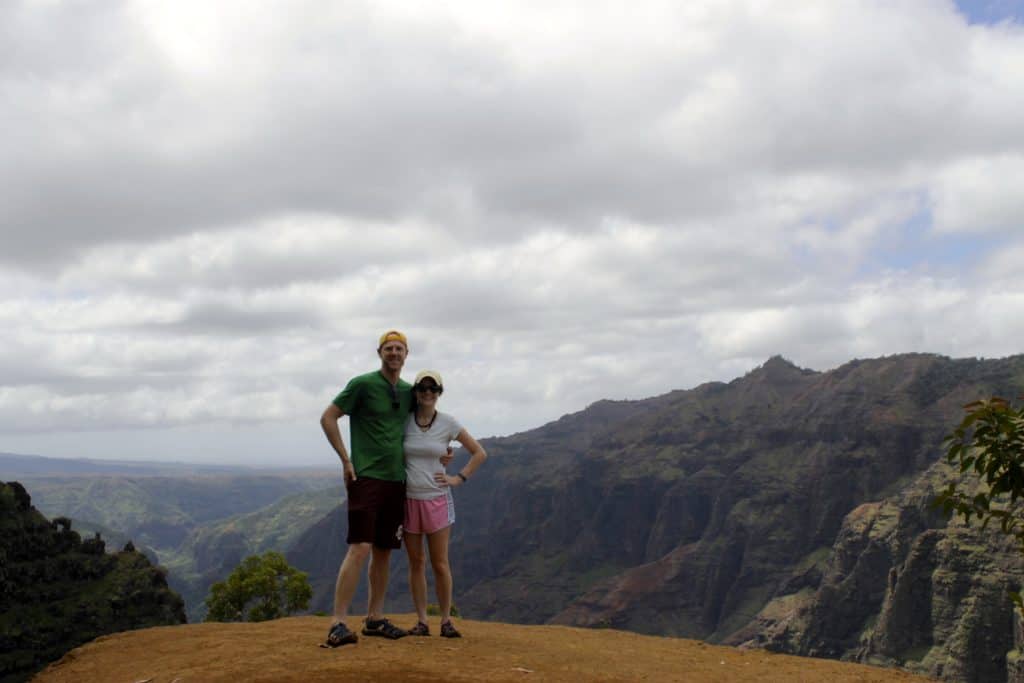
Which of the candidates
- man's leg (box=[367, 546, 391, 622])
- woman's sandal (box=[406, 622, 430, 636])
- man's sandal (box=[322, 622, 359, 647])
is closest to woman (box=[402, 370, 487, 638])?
man's leg (box=[367, 546, 391, 622])

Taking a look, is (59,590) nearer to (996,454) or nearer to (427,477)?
(427,477)

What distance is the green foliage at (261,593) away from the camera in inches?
2039

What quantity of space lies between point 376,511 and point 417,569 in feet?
4.36

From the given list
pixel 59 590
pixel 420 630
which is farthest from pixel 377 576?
pixel 59 590

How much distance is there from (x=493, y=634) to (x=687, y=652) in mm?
3632

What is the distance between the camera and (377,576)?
1273 cm

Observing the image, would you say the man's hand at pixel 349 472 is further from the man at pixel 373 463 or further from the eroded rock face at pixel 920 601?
the eroded rock face at pixel 920 601

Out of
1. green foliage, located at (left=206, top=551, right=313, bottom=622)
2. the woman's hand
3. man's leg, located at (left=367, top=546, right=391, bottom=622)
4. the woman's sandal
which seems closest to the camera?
man's leg, located at (left=367, top=546, right=391, bottom=622)

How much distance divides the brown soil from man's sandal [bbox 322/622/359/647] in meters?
0.17

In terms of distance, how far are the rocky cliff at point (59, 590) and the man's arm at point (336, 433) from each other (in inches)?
1033

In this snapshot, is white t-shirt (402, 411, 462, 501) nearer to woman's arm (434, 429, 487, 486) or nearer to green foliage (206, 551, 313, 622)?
woman's arm (434, 429, 487, 486)

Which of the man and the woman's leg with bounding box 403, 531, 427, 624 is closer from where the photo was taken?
the man

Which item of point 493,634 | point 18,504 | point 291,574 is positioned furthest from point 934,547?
point 493,634

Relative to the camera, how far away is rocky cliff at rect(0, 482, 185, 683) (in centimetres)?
3584
